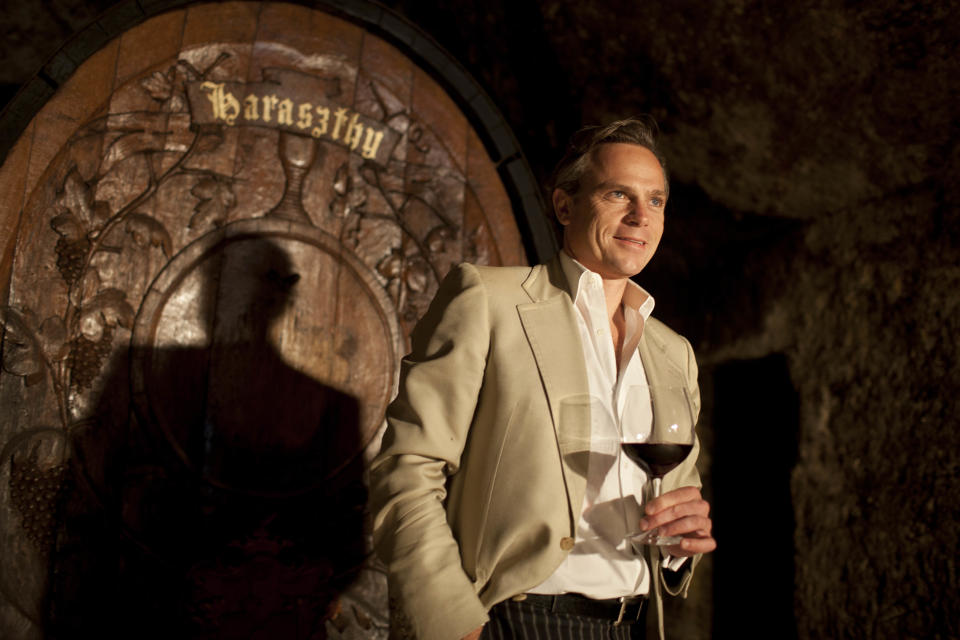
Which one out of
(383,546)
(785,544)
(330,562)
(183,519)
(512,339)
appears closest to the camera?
(383,546)

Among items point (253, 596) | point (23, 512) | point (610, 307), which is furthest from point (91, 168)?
point (610, 307)

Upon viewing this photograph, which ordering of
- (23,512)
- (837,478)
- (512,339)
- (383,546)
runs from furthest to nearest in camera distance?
(837,478) → (23,512) → (512,339) → (383,546)

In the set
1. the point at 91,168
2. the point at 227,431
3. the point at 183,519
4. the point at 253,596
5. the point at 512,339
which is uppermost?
the point at 91,168

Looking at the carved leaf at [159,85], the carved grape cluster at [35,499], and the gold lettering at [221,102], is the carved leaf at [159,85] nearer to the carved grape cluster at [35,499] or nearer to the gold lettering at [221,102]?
the gold lettering at [221,102]

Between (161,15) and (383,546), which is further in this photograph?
(161,15)

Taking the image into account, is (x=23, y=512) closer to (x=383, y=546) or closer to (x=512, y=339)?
(x=383, y=546)

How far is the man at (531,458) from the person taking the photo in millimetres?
1021

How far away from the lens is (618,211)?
1.25m

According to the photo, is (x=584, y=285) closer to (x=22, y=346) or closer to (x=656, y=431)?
(x=656, y=431)

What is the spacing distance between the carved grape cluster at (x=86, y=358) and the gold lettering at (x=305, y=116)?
1.96ft

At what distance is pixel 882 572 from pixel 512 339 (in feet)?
3.55

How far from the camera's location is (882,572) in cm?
159

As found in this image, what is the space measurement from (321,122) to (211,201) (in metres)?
0.31

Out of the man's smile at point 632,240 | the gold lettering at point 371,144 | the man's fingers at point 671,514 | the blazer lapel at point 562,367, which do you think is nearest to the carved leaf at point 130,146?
the gold lettering at point 371,144
